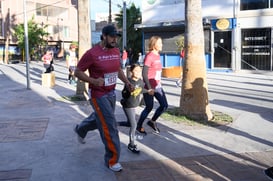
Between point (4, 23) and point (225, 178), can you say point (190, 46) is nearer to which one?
point (225, 178)

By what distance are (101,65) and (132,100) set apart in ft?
3.14

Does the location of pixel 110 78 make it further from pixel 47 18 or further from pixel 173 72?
pixel 47 18

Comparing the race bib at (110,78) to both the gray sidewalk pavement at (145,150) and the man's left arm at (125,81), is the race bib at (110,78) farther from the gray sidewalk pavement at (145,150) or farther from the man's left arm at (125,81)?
the gray sidewalk pavement at (145,150)

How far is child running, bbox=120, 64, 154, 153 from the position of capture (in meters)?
5.54

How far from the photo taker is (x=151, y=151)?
5742 millimetres

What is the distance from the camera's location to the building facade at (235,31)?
19.7 metres

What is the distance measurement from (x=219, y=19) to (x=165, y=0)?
446cm

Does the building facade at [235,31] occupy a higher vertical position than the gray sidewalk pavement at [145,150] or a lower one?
higher

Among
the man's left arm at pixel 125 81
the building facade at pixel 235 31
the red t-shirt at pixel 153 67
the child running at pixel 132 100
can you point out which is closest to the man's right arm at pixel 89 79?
the man's left arm at pixel 125 81

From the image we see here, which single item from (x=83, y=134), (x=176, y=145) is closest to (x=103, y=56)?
(x=83, y=134)

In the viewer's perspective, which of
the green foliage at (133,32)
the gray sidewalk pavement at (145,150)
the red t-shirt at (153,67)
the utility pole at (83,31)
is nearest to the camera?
the gray sidewalk pavement at (145,150)

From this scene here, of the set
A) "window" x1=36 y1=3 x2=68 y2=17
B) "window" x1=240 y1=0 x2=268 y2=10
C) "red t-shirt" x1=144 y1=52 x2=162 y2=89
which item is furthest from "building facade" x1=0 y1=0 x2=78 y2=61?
"red t-shirt" x1=144 y1=52 x2=162 y2=89

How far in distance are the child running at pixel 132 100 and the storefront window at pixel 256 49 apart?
15428 mm

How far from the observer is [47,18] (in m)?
59.6
